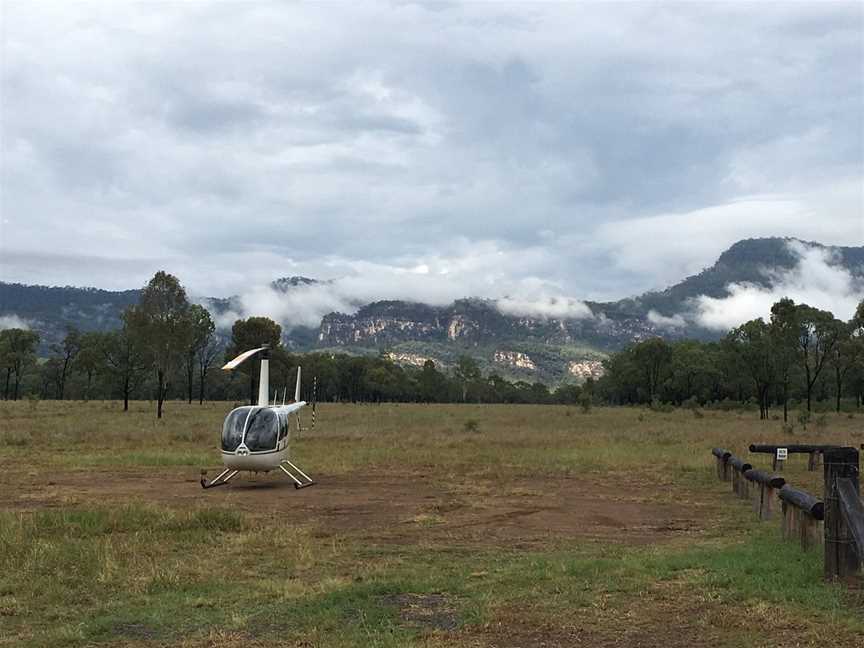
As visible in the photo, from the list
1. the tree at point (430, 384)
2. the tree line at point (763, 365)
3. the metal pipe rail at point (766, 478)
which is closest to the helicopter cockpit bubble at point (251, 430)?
the metal pipe rail at point (766, 478)

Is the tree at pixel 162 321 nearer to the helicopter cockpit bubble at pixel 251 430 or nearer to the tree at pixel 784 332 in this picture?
the helicopter cockpit bubble at pixel 251 430

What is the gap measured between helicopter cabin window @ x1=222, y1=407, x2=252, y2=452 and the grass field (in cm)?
114

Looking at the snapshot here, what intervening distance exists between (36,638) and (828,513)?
27.9 ft

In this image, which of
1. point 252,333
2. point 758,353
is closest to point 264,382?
point 758,353

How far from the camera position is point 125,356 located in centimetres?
7175

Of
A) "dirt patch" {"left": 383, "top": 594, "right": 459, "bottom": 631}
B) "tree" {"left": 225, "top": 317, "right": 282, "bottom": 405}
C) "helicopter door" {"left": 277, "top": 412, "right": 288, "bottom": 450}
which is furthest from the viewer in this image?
"tree" {"left": 225, "top": 317, "right": 282, "bottom": 405}

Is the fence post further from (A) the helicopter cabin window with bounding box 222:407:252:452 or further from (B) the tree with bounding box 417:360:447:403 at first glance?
(B) the tree with bounding box 417:360:447:403

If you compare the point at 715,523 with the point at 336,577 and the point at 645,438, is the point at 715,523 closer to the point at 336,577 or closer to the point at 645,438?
the point at 336,577

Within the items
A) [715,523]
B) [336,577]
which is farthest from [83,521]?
[715,523]

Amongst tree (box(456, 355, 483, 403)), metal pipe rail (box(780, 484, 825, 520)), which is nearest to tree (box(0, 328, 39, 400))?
tree (box(456, 355, 483, 403))

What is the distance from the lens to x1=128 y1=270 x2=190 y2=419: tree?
51906 millimetres

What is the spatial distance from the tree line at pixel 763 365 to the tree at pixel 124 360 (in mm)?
49018

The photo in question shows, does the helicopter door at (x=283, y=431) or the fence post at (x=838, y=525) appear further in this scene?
the helicopter door at (x=283, y=431)

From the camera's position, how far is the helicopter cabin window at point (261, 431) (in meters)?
18.8
